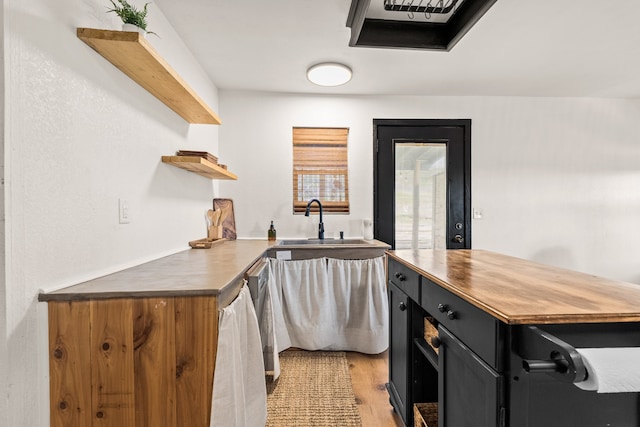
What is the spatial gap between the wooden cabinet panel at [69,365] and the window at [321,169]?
87.1 inches

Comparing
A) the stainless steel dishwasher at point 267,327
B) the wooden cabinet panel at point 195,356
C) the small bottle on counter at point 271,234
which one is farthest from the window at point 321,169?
the wooden cabinet panel at point 195,356

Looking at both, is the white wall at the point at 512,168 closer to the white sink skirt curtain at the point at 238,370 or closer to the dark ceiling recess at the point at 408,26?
the dark ceiling recess at the point at 408,26

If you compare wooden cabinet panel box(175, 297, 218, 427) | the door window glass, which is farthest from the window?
wooden cabinet panel box(175, 297, 218, 427)

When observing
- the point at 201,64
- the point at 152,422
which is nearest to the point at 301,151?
the point at 201,64

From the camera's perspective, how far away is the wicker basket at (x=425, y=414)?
129cm

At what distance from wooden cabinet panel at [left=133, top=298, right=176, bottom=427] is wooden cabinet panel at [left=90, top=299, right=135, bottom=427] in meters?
0.02

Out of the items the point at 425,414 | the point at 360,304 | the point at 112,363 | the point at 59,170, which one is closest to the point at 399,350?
the point at 425,414

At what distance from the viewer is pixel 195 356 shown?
3.32 feet

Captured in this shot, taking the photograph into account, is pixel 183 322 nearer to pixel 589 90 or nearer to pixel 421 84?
pixel 421 84

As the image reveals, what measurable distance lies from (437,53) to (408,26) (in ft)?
1.97

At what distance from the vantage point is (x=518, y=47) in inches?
88.4

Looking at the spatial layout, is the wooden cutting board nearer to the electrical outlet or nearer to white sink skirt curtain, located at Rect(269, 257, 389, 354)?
white sink skirt curtain, located at Rect(269, 257, 389, 354)

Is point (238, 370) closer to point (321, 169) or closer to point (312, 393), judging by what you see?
point (312, 393)

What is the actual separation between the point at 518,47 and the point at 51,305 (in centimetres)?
307
